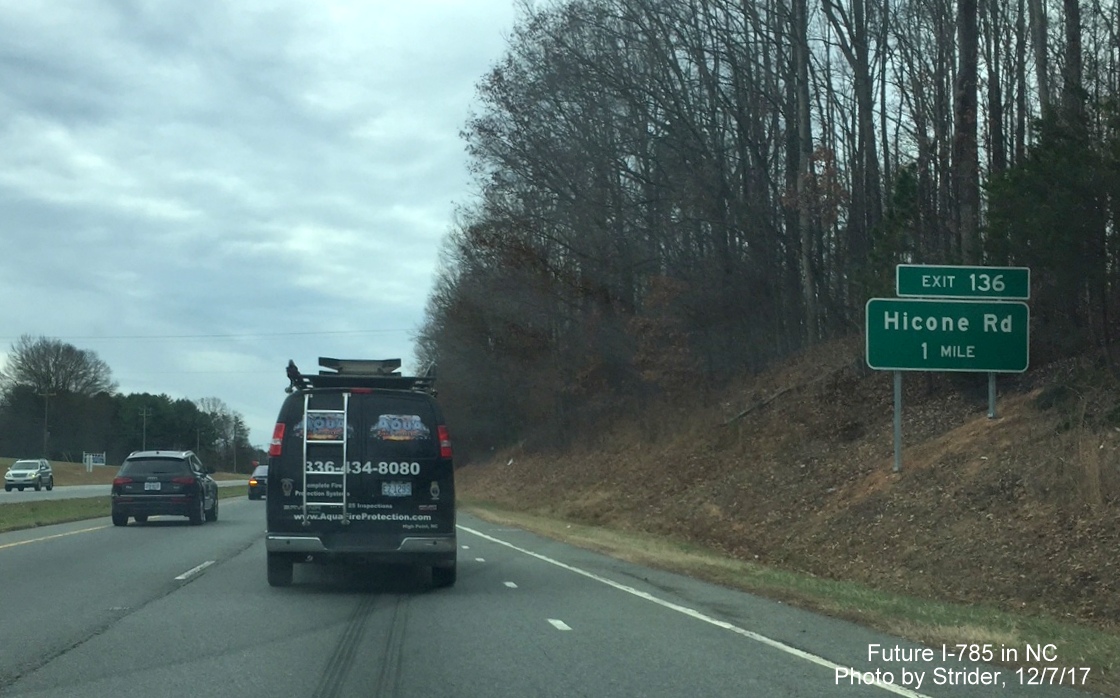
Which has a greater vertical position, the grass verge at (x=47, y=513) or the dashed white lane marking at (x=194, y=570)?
the dashed white lane marking at (x=194, y=570)

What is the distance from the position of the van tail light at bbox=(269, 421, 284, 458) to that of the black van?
12 millimetres

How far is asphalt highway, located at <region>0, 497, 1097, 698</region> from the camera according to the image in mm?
8719

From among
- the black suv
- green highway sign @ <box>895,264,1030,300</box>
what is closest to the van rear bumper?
green highway sign @ <box>895,264,1030,300</box>

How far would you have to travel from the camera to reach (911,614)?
503 inches

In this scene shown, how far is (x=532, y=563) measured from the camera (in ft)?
62.3

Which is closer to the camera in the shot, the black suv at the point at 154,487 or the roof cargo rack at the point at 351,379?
the roof cargo rack at the point at 351,379

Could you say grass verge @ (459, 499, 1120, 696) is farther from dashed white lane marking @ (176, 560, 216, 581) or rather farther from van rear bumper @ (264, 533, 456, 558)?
dashed white lane marking @ (176, 560, 216, 581)

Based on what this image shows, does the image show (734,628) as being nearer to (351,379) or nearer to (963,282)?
(351,379)

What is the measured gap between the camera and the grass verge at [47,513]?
2861 cm

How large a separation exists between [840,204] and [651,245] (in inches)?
333

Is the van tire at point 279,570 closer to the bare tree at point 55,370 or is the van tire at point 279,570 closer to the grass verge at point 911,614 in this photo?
the grass verge at point 911,614

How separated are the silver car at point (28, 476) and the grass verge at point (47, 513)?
2326cm

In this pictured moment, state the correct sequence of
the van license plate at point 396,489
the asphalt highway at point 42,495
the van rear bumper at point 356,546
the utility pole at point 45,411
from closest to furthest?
the van rear bumper at point 356,546 → the van license plate at point 396,489 → the asphalt highway at point 42,495 → the utility pole at point 45,411

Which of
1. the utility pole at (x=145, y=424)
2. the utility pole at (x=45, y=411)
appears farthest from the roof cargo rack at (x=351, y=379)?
the utility pole at (x=145, y=424)
